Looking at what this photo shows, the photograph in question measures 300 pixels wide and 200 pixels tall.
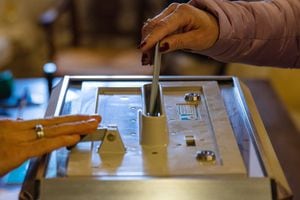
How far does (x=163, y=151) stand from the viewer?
2.65 ft

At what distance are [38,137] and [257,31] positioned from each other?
45 centimetres

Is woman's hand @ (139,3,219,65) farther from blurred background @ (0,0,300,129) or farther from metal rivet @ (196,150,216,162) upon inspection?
blurred background @ (0,0,300,129)

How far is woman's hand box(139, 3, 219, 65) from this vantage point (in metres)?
0.90

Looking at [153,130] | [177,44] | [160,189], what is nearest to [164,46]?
[177,44]

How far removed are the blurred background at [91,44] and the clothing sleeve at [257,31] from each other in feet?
5.68

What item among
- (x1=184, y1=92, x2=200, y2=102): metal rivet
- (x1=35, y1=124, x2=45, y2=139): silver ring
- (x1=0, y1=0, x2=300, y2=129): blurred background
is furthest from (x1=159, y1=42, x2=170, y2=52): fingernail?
(x1=0, y1=0, x2=300, y2=129): blurred background

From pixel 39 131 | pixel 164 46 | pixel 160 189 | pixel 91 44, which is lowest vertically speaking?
pixel 160 189

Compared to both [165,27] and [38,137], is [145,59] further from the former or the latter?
[38,137]

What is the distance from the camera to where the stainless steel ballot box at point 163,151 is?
74 cm

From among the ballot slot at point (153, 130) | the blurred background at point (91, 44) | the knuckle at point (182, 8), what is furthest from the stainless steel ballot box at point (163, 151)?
the blurred background at point (91, 44)

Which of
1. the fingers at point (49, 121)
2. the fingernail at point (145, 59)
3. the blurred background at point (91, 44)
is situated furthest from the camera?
the blurred background at point (91, 44)

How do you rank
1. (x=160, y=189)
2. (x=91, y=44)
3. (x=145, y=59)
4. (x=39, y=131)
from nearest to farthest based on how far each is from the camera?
(x=160, y=189) < (x=39, y=131) < (x=145, y=59) < (x=91, y=44)

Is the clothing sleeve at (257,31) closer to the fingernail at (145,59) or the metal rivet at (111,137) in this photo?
the fingernail at (145,59)

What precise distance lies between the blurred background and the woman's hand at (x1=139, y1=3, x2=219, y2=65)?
1862 millimetres
